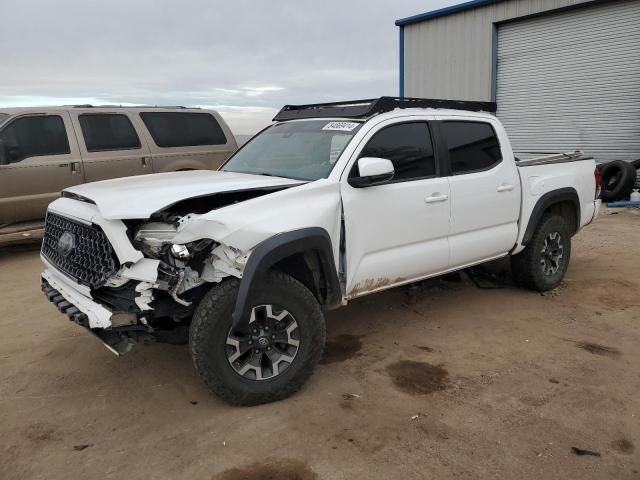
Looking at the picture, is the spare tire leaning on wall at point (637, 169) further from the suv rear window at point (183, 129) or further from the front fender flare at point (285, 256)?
the front fender flare at point (285, 256)

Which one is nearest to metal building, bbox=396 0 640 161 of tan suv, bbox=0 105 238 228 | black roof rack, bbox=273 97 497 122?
tan suv, bbox=0 105 238 228

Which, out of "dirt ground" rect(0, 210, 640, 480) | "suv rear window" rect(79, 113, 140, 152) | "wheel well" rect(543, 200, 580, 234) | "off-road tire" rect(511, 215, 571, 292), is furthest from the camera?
"suv rear window" rect(79, 113, 140, 152)

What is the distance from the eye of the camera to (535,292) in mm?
5660

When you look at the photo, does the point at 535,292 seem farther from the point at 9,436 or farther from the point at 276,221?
the point at 9,436

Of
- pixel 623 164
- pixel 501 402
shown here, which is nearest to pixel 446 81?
pixel 623 164

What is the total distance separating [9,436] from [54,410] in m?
0.31

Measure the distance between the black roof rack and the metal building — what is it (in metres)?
8.62

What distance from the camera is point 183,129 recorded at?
8.74 meters

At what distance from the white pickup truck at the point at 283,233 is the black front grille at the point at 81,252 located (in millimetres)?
13

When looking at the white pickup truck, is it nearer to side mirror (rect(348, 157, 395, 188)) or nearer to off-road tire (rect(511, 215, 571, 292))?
side mirror (rect(348, 157, 395, 188))

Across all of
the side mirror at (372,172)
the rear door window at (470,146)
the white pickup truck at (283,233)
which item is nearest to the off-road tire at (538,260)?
the white pickup truck at (283,233)

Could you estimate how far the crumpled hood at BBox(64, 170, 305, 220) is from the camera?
3.14 metres

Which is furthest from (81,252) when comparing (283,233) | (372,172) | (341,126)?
(341,126)

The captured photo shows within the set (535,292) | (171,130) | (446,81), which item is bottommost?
(535,292)
